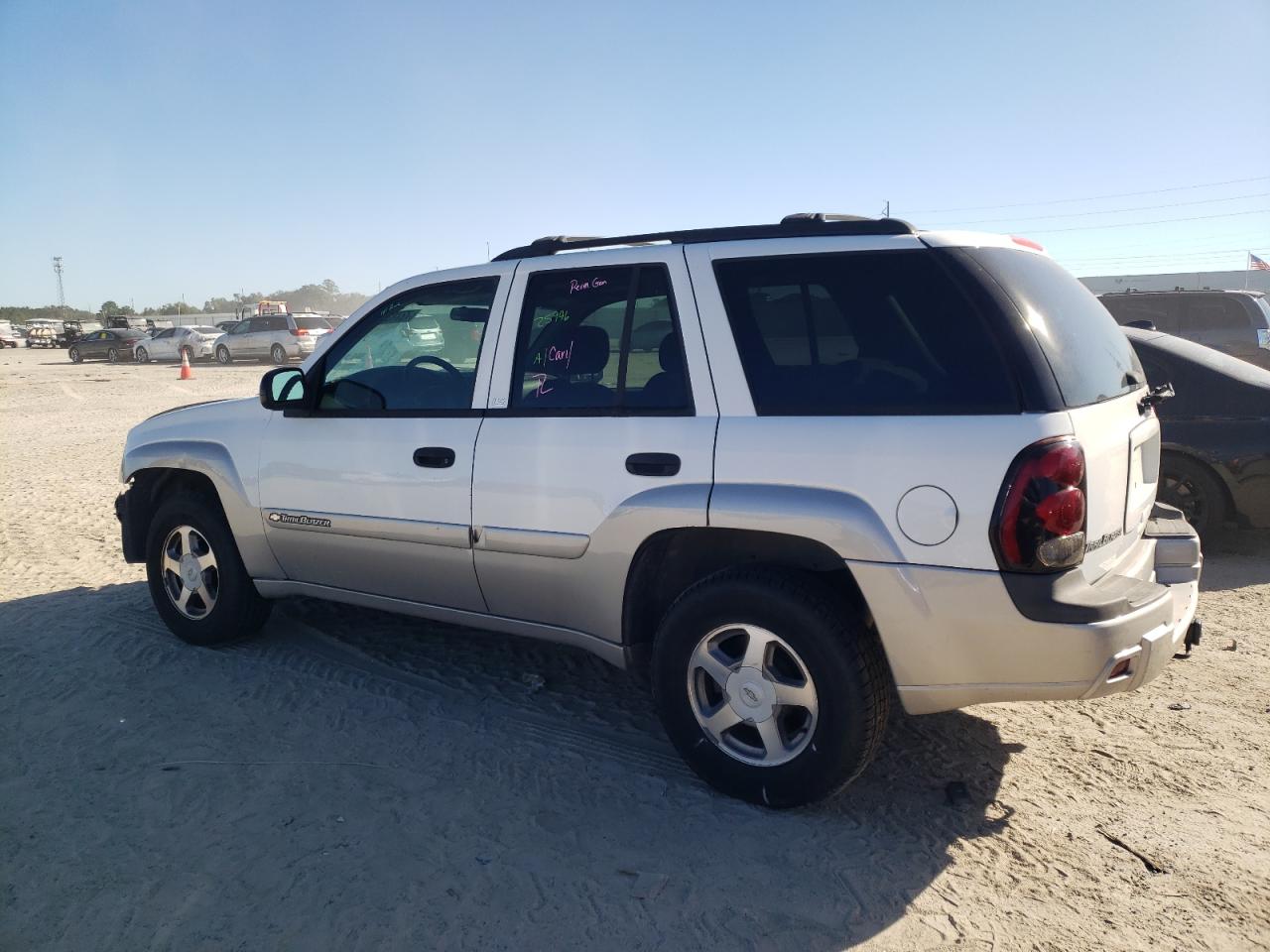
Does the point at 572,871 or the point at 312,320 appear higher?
Result: the point at 312,320

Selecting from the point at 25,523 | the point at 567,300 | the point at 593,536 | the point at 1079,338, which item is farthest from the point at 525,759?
the point at 25,523

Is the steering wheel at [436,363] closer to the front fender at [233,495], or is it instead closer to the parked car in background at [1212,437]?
the front fender at [233,495]

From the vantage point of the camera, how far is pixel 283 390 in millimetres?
4289

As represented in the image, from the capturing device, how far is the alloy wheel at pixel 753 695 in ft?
10.1

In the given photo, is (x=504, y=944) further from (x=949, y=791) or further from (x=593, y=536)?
(x=949, y=791)

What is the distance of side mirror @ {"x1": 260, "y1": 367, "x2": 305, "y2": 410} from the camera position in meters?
4.24

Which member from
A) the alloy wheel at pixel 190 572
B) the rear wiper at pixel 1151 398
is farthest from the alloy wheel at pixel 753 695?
the alloy wheel at pixel 190 572

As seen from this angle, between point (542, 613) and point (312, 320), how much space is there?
29.3 metres

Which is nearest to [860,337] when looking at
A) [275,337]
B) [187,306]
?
[275,337]

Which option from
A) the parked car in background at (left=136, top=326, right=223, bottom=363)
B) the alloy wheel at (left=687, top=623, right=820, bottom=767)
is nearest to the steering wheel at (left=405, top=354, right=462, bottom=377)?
the alloy wheel at (left=687, top=623, right=820, bottom=767)

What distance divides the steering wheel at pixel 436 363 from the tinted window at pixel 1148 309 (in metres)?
7.96

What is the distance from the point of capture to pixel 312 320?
1200 inches

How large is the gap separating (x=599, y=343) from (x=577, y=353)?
104 millimetres

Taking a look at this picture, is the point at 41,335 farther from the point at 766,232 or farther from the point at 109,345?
the point at 766,232
